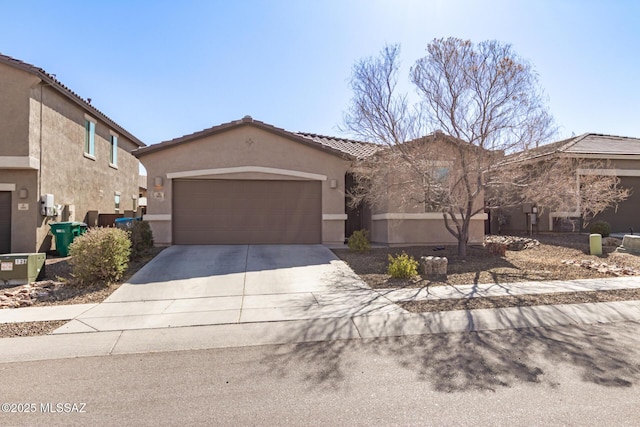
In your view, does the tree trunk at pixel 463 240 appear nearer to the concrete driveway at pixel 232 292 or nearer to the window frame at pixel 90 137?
the concrete driveway at pixel 232 292

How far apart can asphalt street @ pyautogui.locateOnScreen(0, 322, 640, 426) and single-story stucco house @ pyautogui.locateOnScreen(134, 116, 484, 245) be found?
26.6 feet

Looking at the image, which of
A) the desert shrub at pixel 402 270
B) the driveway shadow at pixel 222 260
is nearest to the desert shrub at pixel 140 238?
the driveway shadow at pixel 222 260

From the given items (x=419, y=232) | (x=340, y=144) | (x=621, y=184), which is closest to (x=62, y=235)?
(x=340, y=144)

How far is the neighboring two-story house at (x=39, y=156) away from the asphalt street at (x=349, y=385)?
932 cm

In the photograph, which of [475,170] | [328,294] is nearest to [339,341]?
[328,294]

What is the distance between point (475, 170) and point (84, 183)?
1450 centimetres

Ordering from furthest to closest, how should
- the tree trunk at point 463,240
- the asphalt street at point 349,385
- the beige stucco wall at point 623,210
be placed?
the beige stucco wall at point 623,210, the tree trunk at point 463,240, the asphalt street at point 349,385

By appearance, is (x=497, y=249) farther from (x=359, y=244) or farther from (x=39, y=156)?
(x=39, y=156)

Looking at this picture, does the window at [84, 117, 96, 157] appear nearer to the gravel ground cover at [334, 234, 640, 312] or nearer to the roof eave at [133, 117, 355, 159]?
the roof eave at [133, 117, 355, 159]

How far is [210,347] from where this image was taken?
16.3ft

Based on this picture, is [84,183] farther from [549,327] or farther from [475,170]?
[549,327]

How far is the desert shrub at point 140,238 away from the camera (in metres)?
10.5

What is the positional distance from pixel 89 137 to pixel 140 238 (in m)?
7.66

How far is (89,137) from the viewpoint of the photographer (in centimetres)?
1567
